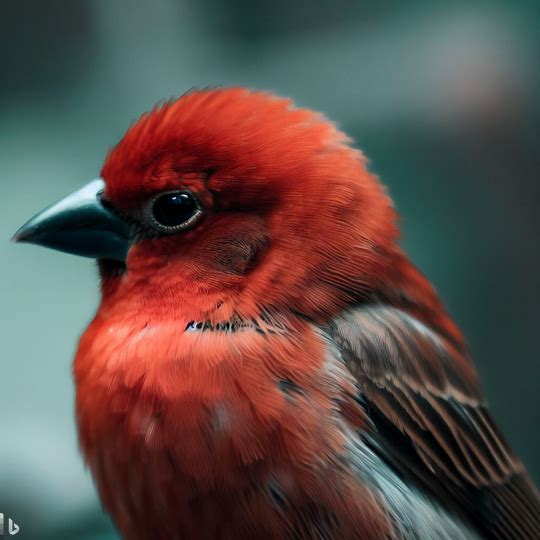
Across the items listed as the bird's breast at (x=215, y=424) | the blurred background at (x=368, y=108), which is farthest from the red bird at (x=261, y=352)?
the blurred background at (x=368, y=108)

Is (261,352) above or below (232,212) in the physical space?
below

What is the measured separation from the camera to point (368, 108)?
2.86 meters

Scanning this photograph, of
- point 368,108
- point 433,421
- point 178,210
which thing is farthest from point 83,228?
point 368,108

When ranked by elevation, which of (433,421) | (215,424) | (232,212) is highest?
(232,212)

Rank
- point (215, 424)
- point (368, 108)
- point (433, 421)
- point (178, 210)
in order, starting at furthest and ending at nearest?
point (368, 108) < point (433, 421) < point (178, 210) < point (215, 424)

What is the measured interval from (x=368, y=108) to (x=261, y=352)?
171cm

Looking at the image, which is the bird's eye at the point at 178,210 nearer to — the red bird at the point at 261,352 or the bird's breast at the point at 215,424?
the red bird at the point at 261,352

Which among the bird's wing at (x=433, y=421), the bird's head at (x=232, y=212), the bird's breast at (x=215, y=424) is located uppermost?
the bird's head at (x=232, y=212)

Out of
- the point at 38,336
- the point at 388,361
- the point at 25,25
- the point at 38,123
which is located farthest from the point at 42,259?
the point at 388,361

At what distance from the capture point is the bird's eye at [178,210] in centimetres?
147

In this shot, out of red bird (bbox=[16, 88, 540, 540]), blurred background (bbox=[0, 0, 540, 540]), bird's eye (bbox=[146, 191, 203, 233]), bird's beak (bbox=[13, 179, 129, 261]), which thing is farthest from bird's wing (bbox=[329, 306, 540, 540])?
blurred background (bbox=[0, 0, 540, 540])

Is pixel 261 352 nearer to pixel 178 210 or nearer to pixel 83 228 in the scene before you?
pixel 178 210

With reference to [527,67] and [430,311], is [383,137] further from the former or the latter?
[430,311]

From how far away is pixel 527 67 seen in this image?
107 inches
